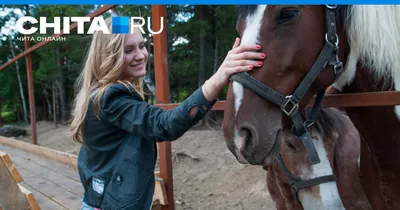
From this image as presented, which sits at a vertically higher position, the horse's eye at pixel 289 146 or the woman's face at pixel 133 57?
the woman's face at pixel 133 57

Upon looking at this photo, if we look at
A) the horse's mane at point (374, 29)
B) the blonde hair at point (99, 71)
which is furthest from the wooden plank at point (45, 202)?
the horse's mane at point (374, 29)

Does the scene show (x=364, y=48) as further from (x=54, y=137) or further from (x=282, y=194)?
(x=54, y=137)

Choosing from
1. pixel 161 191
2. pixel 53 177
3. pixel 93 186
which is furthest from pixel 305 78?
pixel 53 177

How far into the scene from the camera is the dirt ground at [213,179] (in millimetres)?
4637

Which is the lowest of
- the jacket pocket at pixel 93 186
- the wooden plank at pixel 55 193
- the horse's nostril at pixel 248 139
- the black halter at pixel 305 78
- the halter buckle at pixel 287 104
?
Result: the wooden plank at pixel 55 193

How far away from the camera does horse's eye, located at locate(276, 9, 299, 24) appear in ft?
3.64

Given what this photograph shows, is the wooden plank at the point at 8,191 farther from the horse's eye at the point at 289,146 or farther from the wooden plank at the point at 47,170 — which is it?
the horse's eye at the point at 289,146

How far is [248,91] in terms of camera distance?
1093mm

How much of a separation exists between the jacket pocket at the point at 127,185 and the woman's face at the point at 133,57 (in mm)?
412

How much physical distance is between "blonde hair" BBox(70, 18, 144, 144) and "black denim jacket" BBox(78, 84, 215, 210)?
0.04 meters

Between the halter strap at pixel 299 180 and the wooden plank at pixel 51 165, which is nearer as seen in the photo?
the halter strap at pixel 299 180

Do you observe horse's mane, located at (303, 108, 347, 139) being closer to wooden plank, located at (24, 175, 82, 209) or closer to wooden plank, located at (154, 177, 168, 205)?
wooden plank, located at (154, 177, 168, 205)

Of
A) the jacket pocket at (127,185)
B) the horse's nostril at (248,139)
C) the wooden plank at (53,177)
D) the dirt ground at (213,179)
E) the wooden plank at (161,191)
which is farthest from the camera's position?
the dirt ground at (213,179)

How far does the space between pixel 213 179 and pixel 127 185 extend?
4492 mm
